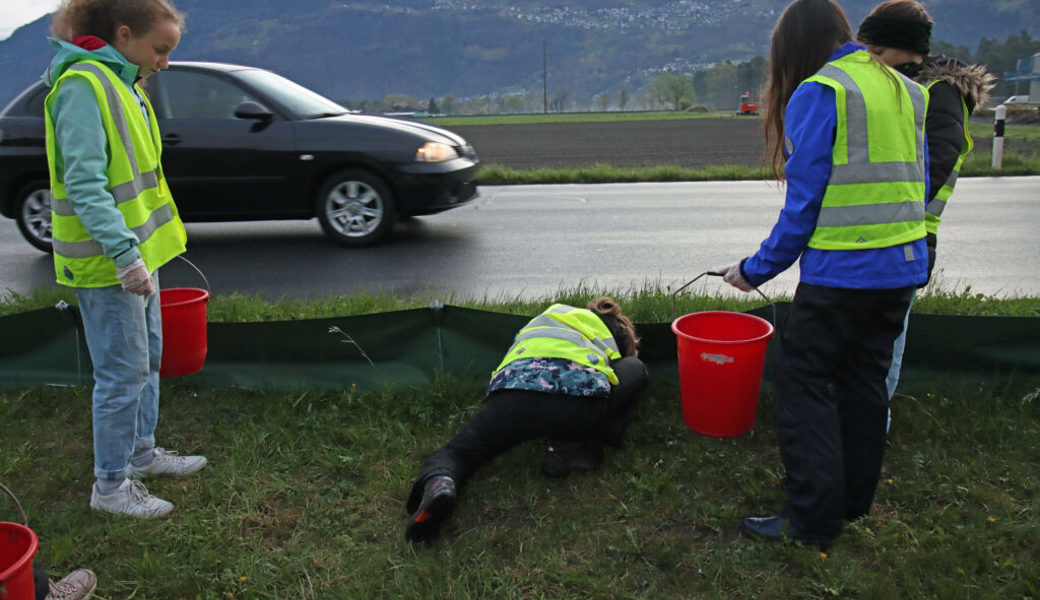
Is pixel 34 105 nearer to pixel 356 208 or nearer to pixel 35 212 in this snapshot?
pixel 35 212

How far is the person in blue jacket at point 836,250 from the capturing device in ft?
8.50

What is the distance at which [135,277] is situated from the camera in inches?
109

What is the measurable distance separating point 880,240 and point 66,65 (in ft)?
8.99

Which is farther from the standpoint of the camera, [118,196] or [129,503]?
[129,503]

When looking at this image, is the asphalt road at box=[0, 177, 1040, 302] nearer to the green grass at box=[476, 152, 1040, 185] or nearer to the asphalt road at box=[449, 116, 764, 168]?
the green grass at box=[476, 152, 1040, 185]

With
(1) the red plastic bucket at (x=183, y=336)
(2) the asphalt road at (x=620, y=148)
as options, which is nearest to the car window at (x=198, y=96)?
(1) the red plastic bucket at (x=183, y=336)

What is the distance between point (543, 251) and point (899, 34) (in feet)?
15.9

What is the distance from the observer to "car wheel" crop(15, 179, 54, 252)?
25.6 ft

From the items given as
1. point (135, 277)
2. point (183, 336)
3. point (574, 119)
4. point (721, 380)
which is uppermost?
point (574, 119)

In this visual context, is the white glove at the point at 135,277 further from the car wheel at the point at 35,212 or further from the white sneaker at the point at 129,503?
the car wheel at the point at 35,212

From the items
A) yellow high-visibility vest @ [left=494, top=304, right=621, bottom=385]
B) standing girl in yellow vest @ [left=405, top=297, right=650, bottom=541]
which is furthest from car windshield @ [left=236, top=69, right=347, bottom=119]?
standing girl in yellow vest @ [left=405, top=297, right=650, bottom=541]

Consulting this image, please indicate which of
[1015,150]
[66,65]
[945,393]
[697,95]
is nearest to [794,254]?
[945,393]

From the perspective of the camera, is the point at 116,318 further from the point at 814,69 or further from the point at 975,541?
the point at 975,541

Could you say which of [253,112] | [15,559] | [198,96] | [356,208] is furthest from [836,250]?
[198,96]
